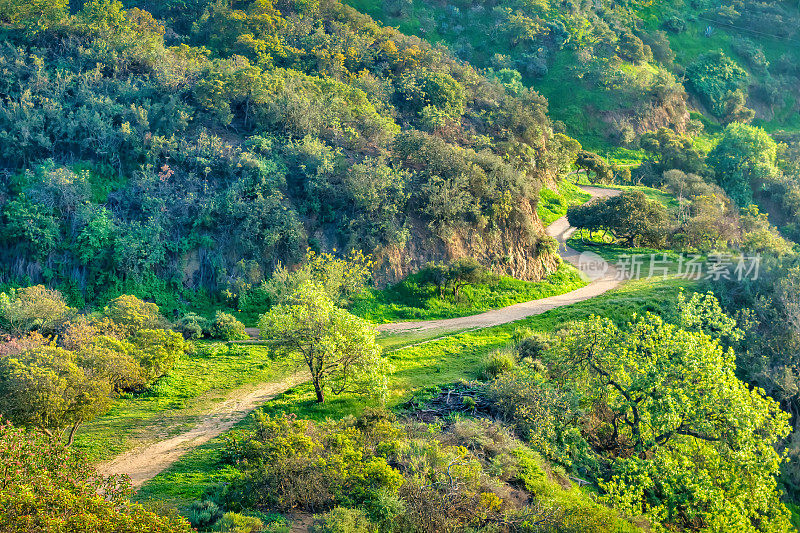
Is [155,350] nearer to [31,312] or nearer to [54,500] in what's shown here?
[31,312]

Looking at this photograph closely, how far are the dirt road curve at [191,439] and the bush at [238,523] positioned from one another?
11.8 ft

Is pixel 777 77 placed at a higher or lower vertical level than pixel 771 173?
higher

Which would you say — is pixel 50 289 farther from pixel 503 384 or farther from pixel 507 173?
pixel 507 173

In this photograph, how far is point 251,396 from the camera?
66.6 ft

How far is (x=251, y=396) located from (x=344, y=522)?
8.72 meters

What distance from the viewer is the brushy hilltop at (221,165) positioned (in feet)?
93.9

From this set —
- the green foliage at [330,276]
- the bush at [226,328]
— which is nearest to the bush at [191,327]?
the bush at [226,328]

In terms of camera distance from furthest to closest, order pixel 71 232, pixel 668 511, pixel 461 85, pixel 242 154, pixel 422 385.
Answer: pixel 461 85 < pixel 242 154 < pixel 71 232 < pixel 422 385 < pixel 668 511

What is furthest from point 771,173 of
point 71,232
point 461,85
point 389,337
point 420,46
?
point 71,232

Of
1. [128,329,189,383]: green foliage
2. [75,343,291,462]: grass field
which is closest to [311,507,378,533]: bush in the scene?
[75,343,291,462]: grass field

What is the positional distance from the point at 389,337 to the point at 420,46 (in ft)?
99.5

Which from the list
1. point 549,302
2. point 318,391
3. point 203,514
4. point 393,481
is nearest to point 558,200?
point 549,302

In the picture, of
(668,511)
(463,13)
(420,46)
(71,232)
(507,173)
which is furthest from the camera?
(463,13)

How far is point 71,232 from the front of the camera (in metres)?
28.5
